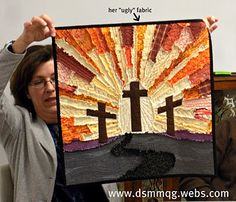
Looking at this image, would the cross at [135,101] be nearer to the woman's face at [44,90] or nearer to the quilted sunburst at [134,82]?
the quilted sunburst at [134,82]

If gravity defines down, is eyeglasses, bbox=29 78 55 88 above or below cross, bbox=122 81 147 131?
above

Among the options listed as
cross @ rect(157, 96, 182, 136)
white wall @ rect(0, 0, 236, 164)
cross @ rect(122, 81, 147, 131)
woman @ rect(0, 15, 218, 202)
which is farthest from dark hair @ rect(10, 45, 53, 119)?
cross @ rect(157, 96, 182, 136)

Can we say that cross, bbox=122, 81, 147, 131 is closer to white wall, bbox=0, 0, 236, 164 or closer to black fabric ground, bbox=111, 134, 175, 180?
black fabric ground, bbox=111, 134, 175, 180

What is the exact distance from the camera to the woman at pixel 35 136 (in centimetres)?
138

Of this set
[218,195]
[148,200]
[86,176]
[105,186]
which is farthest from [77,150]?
[218,195]

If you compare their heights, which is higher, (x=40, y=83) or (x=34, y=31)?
(x=34, y=31)

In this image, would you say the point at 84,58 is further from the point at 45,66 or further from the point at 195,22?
the point at 195,22

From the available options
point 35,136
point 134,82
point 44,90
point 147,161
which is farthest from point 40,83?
point 147,161

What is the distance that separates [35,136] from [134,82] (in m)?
0.38

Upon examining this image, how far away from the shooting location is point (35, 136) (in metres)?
1.40

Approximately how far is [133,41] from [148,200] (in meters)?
0.69

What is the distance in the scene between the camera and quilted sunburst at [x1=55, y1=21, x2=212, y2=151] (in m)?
1.30

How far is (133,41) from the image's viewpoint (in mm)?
1331

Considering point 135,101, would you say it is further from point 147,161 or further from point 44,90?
point 44,90
